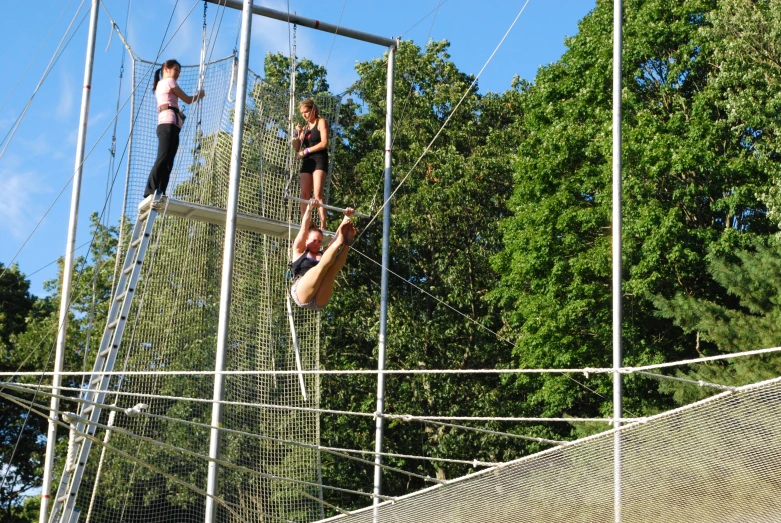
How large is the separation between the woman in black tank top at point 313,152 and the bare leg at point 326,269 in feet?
6.04

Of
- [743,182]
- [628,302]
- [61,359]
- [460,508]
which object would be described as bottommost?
[460,508]

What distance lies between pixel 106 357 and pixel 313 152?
2758 millimetres

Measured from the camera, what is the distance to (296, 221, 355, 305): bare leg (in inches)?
315

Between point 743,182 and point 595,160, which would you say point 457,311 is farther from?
point 743,182

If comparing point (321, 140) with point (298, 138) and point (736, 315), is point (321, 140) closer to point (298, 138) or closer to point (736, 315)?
point (298, 138)

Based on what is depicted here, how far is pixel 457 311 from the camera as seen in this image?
63.1 ft

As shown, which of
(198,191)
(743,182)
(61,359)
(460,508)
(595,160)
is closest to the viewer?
(460,508)

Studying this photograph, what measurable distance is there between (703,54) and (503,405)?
6.25m

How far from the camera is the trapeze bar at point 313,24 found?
39.3 ft

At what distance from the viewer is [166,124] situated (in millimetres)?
9867

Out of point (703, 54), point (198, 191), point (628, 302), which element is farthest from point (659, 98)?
point (198, 191)

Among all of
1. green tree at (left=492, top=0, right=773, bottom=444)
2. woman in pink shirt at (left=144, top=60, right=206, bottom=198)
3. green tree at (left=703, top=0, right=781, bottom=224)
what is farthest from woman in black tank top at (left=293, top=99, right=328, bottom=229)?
green tree at (left=703, top=0, right=781, bottom=224)

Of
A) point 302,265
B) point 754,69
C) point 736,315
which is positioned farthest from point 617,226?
point 754,69

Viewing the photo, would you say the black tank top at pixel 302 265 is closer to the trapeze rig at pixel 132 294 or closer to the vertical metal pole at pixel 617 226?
the trapeze rig at pixel 132 294
